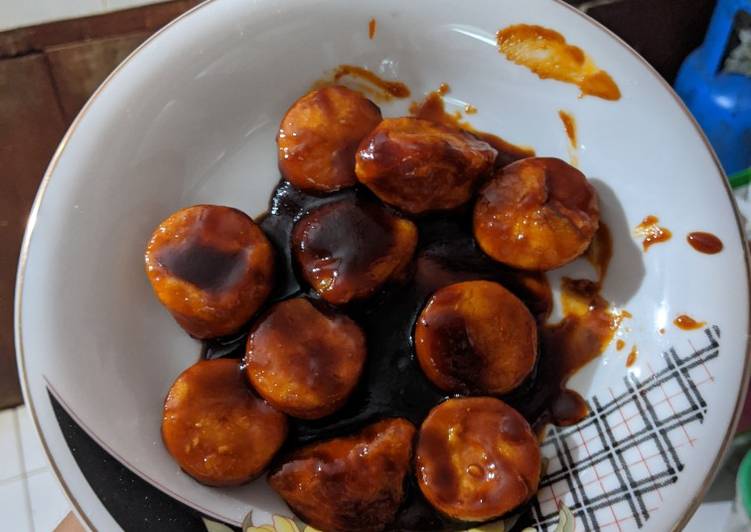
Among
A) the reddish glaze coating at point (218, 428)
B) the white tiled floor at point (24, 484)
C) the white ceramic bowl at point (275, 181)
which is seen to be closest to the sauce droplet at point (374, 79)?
the white ceramic bowl at point (275, 181)

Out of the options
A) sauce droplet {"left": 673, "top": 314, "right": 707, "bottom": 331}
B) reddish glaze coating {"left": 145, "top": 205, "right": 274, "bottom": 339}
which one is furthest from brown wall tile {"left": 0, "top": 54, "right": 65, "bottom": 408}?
sauce droplet {"left": 673, "top": 314, "right": 707, "bottom": 331}

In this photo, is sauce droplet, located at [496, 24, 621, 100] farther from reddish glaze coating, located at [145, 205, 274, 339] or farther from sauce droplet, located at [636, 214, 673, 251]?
reddish glaze coating, located at [145, 205, 274, 339]

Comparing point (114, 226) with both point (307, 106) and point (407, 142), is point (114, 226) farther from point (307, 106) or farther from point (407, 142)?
point (407, 142)

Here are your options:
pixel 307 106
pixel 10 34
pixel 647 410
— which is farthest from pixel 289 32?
pixel 647 410

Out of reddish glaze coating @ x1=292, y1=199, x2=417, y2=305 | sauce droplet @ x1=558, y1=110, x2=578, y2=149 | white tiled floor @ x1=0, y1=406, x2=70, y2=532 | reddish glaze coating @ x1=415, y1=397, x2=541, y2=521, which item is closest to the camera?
reddish glaze coating @ x1=415, y1=397, x2=541, y2=521

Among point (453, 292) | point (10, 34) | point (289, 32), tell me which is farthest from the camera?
point (10, 34)

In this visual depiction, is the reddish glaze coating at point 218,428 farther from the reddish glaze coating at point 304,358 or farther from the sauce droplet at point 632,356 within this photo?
the sauce droplet at point 632,356

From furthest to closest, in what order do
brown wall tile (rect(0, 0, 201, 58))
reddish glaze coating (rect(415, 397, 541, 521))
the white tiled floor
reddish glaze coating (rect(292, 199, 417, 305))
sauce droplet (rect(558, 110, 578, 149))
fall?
the white tiled floor → brown wall tile (rect(0, 0, 201, 58)) → sauce droplet (rect(558, 110, 578, 149)) → reddish glaze coating (rect(292, 199, 417, 305)) → reddish glaze coating (rect(415, 397, 541, 521))
